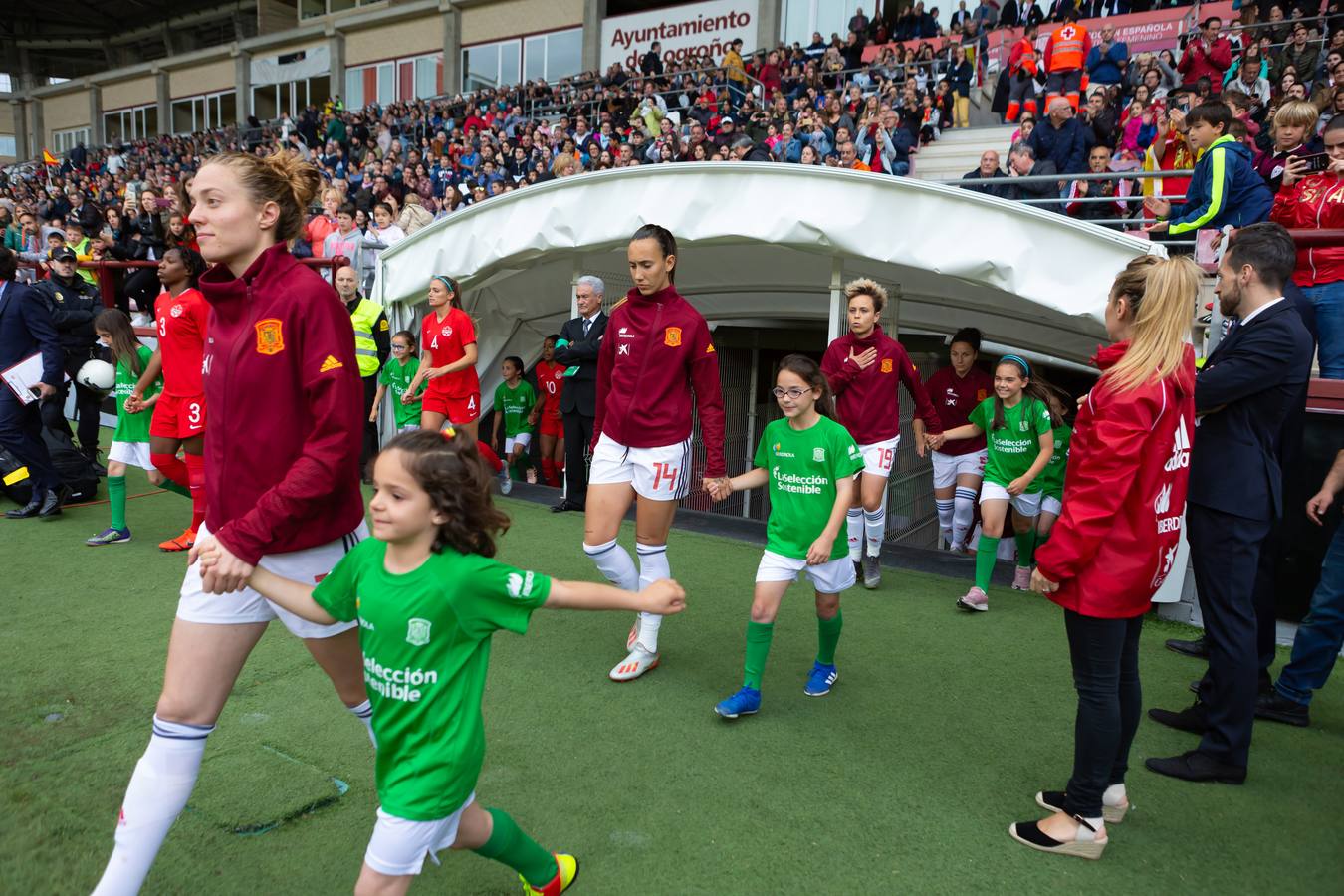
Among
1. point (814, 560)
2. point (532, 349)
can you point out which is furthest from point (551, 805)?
point (532, 349)

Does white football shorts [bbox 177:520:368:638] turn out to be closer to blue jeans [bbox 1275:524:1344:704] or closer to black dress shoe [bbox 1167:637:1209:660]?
blue jeans [bbox 1275:524:1344:704]

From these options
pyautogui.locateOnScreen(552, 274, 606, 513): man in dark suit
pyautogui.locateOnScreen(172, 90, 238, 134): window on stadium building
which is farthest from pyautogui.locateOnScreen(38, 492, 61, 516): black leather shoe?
pyautogui.locateOnScreen(172, 90, 238, 134): window on stadium building

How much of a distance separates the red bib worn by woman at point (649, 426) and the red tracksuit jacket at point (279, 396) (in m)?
1.76

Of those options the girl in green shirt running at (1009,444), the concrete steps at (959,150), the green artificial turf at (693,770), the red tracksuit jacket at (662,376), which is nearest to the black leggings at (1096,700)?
the green artificial turf at (693,770)

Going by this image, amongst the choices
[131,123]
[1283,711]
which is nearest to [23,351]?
[1283,711]

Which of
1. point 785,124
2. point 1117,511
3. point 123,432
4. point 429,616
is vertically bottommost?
point 123,432

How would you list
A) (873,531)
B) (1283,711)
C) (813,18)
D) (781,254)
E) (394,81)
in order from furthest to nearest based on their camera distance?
(394,81), (813,18), (781,254), (873,531), (1283,711)

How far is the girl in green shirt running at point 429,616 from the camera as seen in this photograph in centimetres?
183

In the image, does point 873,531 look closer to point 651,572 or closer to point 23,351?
A: point 651,572

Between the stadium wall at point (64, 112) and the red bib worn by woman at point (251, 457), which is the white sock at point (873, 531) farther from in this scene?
the stadium wall at point (64, 112)

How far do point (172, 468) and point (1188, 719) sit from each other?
565 cm

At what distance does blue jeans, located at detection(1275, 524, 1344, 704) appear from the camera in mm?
3412

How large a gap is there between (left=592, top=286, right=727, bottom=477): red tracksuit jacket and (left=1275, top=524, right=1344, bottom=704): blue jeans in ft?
7.93

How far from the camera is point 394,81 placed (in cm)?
2819
